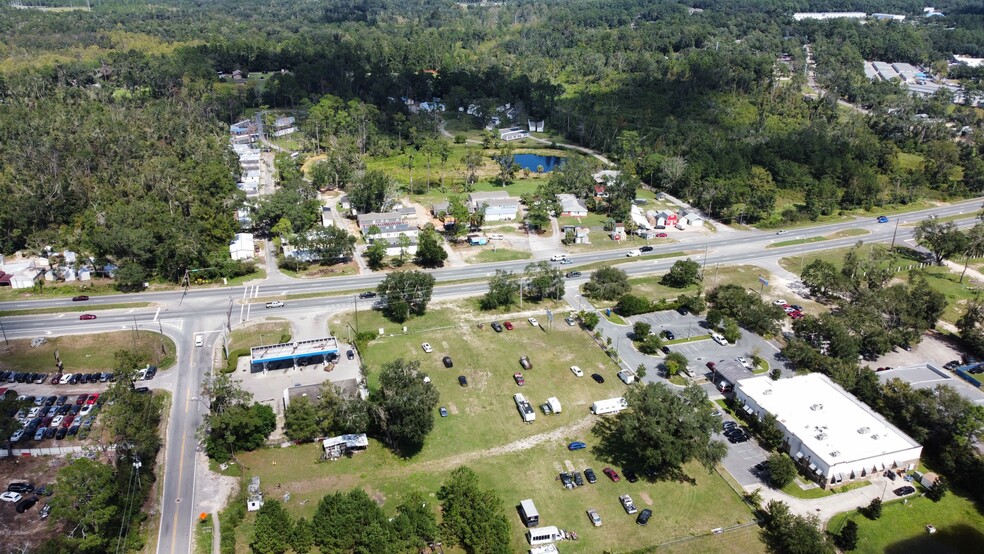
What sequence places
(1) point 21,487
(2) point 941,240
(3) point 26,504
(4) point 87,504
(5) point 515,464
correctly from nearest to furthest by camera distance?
(4) point 87,504 < (3) point 26,504 < (1) point 21,487 < (5) point 515,464 < (2) point 941,240

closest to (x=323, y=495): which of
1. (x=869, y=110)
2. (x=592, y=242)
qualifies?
(x=592, y=242)

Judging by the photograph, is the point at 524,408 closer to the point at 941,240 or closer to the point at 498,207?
the point at 498,207

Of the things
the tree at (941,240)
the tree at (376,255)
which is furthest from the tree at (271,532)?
the tree at (941,240)

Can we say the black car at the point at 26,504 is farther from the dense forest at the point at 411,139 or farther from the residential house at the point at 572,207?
the residential house at the point at 572,207

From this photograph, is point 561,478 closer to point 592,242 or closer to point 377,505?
point 377,505

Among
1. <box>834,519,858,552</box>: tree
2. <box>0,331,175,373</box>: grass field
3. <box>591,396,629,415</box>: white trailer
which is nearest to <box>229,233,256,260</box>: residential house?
<box>0,331,175,373</box>: grass field

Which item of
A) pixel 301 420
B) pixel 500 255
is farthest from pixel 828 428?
pixel 500 255

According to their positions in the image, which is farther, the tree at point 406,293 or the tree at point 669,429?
the tree at point 406,293
